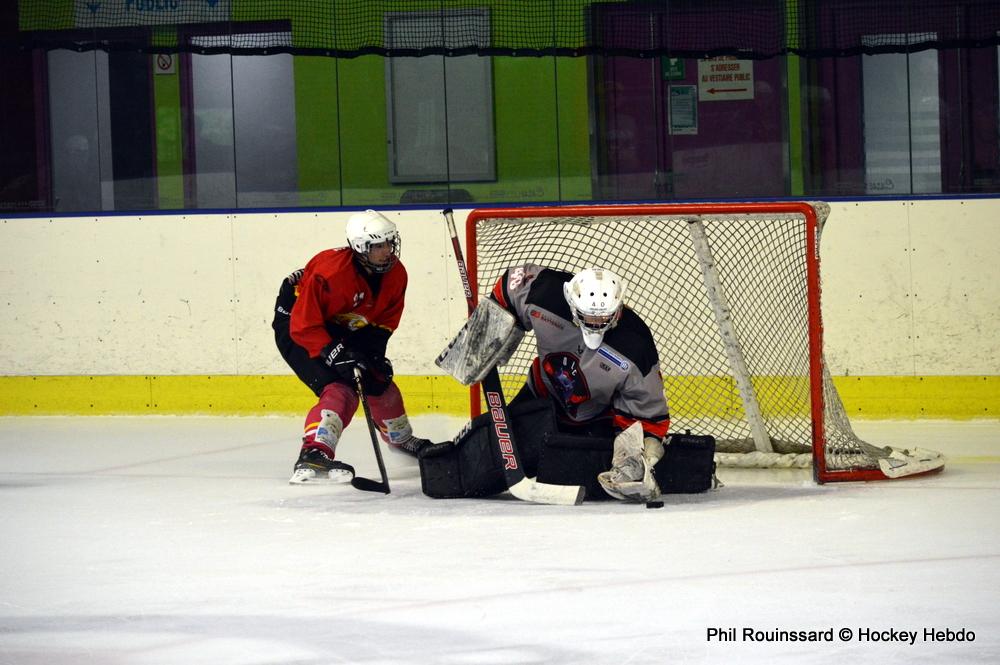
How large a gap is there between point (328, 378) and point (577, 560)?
162 cm

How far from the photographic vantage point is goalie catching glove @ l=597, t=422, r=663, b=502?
4422 millimetres

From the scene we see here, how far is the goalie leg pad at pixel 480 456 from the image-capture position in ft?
15.0

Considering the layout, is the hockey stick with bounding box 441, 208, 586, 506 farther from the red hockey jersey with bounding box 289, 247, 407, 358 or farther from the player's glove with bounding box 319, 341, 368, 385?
the red hockey jersey with bounding box 289, 247, 407, 358

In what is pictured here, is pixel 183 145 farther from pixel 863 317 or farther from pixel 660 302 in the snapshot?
pixel 863 317

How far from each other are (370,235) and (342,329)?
40cm

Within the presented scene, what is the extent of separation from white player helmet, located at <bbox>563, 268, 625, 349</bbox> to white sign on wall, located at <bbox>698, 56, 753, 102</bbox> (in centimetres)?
250

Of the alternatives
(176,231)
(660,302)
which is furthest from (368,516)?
(176,231)

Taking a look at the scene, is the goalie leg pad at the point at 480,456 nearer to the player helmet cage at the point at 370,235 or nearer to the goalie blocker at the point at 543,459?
the goalie blocker at the point at 543,459

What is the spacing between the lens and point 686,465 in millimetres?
4625

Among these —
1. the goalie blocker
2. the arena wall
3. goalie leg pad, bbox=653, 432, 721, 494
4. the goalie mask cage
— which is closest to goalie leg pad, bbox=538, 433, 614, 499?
→ the goalie blocker

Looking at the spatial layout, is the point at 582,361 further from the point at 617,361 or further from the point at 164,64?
the point at 164,64

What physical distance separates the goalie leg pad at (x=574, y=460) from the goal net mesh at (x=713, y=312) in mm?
795

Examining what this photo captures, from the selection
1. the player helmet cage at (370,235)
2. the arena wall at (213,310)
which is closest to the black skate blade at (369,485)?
the player helmet cage at (370,235)

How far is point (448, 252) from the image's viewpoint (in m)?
6.62
